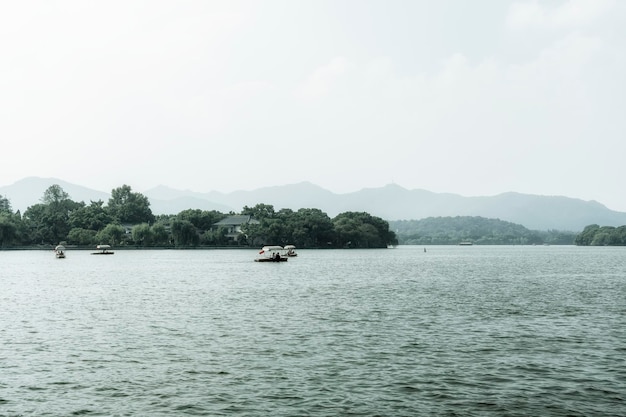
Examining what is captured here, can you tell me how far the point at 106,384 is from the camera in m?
27.2

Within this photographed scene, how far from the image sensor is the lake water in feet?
79.6

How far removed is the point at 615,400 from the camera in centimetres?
2447

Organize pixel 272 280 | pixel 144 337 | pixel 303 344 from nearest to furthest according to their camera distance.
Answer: pixel 303 344
pixel 144 337
pixel 272 280

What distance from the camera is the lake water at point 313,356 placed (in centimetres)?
2425

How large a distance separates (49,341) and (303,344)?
50.3 feet

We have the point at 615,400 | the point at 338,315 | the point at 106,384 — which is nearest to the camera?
the point at 615,400

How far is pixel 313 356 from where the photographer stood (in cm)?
3281

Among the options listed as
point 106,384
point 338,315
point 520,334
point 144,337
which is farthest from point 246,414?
point 338,315

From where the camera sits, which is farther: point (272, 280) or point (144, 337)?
point (272, 280)

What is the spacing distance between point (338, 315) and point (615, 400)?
2696cm

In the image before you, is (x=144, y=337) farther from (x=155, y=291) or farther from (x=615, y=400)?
(x=155, y=291)

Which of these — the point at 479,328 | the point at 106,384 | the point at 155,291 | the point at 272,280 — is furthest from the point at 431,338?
the point at 272,280

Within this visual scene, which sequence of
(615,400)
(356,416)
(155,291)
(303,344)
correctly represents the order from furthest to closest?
(155,291)
(303,344)
(615,400)
(356,416)

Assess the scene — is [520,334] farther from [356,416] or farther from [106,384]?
[106,384]
